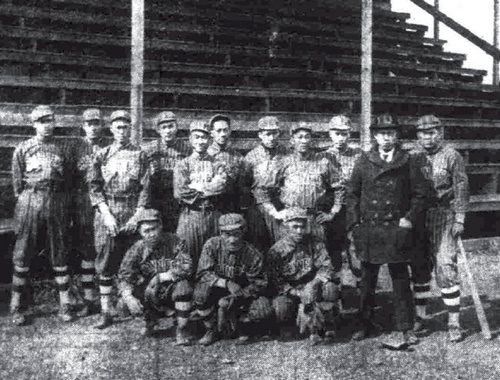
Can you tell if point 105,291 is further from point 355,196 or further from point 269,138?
point 355,196

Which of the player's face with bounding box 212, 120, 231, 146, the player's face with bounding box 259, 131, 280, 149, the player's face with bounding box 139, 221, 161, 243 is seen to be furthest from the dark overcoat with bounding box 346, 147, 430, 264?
the player's face with bounding box 139, 221, 161, 243

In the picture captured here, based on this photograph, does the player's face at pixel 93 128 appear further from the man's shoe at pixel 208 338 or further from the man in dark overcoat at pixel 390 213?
the man in dark overcoat at pixel 390 213

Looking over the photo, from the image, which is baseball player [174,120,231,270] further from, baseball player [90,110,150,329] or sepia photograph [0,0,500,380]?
baseball player [90,110,150,329]

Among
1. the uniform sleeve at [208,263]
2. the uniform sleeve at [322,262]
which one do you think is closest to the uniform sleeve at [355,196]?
the uniform sleeve at [322,262]

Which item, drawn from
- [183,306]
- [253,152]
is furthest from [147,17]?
[183,306]

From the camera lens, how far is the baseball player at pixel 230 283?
585cm

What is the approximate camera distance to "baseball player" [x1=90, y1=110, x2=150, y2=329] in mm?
6355

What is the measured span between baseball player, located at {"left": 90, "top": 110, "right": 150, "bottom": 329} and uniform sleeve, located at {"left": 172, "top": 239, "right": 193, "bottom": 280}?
1.72 ft

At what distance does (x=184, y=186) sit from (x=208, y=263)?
2.61 ft

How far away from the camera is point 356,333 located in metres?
5.96

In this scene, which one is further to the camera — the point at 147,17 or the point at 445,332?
Result: the point at 147,17

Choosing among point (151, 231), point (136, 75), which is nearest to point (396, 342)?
point (151, 231)

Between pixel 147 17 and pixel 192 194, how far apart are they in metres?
5.18

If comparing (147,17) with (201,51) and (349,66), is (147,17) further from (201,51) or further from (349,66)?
(349,66)
